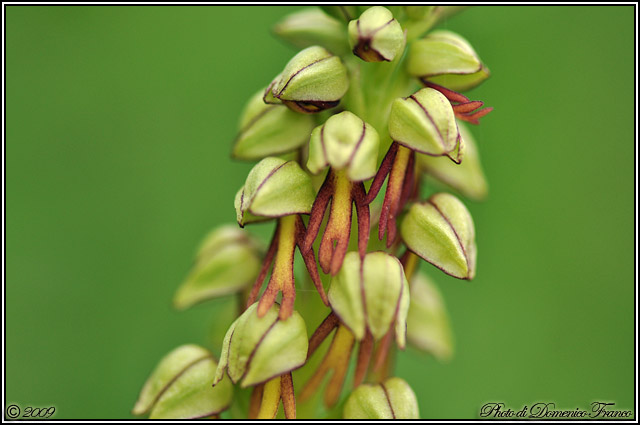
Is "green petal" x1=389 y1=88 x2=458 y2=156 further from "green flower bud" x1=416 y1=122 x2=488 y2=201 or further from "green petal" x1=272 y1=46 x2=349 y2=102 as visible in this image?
"green flower bud" x1=416 y1=122 x2=488 y2=201

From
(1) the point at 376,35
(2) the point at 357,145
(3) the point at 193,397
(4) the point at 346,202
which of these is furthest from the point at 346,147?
(3) the point at 193,397

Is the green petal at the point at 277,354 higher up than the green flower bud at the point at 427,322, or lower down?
higher up

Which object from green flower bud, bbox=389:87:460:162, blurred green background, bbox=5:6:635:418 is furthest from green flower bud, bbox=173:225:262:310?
blurred green background, bbox=5:6:635:418

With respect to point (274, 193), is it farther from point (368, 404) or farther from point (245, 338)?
point (368, 404)

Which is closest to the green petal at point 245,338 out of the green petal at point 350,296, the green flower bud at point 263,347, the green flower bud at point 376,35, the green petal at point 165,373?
the green flower bud at point 263,347

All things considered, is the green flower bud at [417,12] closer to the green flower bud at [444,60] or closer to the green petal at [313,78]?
the green flower bud at [444,60]

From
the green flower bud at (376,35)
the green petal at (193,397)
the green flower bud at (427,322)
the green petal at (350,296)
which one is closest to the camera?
the green petal at (350,296)

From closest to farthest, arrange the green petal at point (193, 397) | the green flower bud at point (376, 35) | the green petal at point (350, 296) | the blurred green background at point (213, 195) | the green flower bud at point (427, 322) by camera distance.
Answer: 1. the green petal at point (350, 296)
2. the green flower bud at point (376, 35)
3. the green petal at point (193, 397)
4. the green flower bud at point (427, 322)
5. the blurred green background at point (213, 195)
